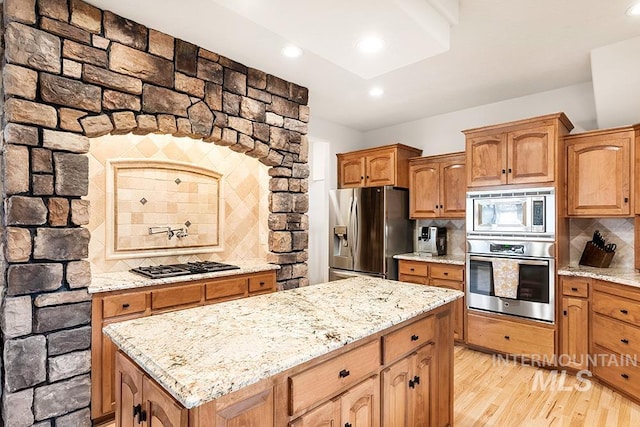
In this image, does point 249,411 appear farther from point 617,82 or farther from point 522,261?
point 617,82

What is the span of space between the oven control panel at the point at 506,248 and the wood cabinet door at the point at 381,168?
137 cm

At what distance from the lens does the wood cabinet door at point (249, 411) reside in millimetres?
1040

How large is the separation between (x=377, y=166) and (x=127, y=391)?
364cm

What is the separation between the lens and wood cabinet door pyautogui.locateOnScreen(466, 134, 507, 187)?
3361 millimetres

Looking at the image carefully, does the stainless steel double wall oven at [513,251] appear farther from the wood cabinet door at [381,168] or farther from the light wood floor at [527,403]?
the wood cabinet door at [381,168]

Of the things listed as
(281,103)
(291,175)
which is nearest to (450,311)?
(291,175)

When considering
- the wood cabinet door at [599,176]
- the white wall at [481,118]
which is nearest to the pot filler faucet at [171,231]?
the white wall at [481,118]

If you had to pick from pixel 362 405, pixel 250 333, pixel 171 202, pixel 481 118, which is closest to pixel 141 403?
pixel 250 333

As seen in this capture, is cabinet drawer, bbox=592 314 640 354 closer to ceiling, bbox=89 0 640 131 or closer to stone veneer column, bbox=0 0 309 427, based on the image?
ceiling, bbox=89 0 640 131

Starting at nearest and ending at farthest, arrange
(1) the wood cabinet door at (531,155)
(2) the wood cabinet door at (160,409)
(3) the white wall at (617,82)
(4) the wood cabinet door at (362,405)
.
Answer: (2) the wood cabinet door at (160,409)
(4) the wood cabinet door at (362,405)
(3) the white wall at (617,82)
(1) the wood cabinet door at (531,155)

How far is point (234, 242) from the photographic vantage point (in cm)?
374

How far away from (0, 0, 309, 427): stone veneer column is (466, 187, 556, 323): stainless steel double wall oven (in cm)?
291

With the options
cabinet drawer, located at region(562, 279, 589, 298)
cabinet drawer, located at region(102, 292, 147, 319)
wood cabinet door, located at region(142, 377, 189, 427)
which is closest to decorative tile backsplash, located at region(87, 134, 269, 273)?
cabinet drawer, located at region(102, 292, 147, 319)

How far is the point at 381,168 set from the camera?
4.37 meters
